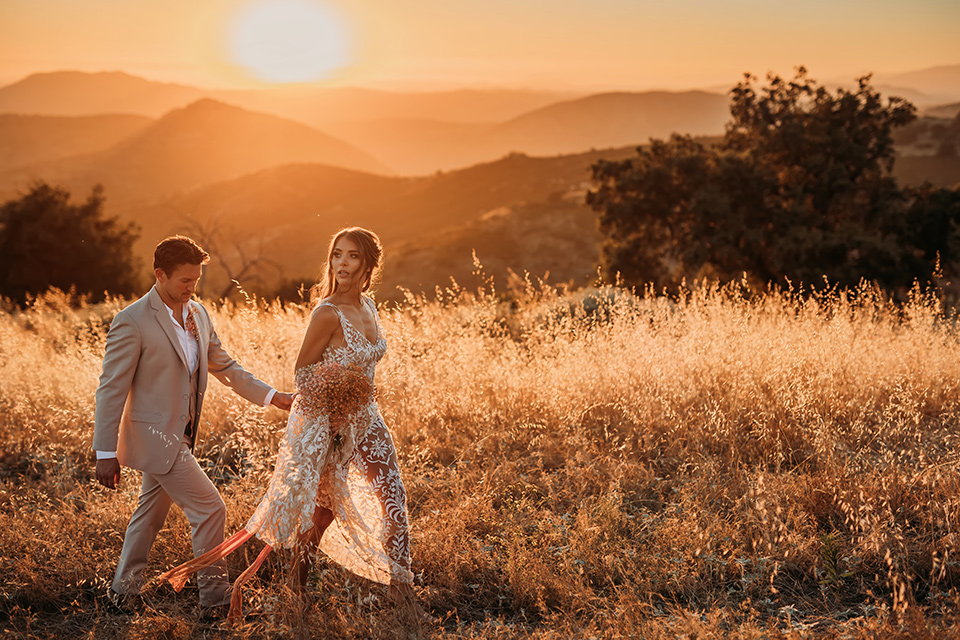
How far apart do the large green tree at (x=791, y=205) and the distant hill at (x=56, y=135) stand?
5521 inches

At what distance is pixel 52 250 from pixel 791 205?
100ft

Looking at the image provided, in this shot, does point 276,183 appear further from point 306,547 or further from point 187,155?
point 306,547

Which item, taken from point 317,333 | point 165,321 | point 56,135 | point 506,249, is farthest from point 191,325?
point 56,135

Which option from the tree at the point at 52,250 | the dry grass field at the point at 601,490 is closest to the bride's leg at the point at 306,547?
the dry grass field at the point at 601,490

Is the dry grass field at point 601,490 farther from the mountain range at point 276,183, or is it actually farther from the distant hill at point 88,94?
the distant hill at point 88,94

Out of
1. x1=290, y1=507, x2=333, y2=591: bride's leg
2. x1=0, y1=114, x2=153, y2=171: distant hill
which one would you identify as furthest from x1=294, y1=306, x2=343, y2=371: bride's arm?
x1=0, y1=114, x2=153, y2=171: distant hill

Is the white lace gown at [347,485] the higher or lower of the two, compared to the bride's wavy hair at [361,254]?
lower

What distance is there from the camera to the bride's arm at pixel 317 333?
3354 millimetres

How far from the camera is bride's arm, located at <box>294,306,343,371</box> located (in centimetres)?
335

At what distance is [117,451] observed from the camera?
3.46 metres

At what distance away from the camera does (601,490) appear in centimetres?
474

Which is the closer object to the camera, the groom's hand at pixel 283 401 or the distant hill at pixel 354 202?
the groom's hand at pixel 283 401

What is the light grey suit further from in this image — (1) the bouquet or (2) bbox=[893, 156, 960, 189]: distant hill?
(2) bbox=[893, 156, 960, 189]: distant hill

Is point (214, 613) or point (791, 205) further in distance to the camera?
point (791, 205)
